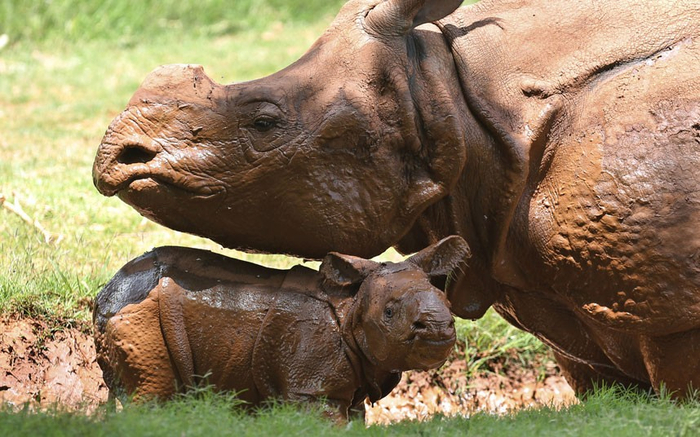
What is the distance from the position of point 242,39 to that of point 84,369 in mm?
9833

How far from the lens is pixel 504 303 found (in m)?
5.34

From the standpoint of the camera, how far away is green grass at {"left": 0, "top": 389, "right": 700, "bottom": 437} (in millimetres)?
3914

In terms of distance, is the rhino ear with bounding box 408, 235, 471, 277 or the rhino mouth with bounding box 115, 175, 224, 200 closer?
the rhino mouth with bounding box 115, 175, 224, 200

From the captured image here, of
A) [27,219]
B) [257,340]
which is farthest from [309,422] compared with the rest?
[27,219]

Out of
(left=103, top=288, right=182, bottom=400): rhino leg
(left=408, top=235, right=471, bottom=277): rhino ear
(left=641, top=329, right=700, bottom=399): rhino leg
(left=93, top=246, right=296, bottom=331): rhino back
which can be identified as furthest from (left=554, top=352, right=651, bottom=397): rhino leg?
(left=103, top=288, right=182, bottom=400): rhino leg

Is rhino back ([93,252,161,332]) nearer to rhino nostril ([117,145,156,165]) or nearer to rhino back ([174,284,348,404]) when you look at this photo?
rhino back ([174,284,348,404])

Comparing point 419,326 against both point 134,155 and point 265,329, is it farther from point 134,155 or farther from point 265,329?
point 134,155

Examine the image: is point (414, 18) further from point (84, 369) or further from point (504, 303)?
point (84, 369)

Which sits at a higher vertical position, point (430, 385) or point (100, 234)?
point (100, 234)

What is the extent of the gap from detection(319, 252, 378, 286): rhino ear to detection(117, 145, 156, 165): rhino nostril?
779 mm

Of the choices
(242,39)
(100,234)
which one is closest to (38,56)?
(242,39)

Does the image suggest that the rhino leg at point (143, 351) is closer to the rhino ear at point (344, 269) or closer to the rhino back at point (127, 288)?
the rhino back at point (127, 288)

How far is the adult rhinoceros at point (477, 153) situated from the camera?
456 centimetres

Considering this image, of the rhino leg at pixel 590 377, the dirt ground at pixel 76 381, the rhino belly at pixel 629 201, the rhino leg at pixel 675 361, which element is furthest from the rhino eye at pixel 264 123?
the rhino leg at pixel 590 377
